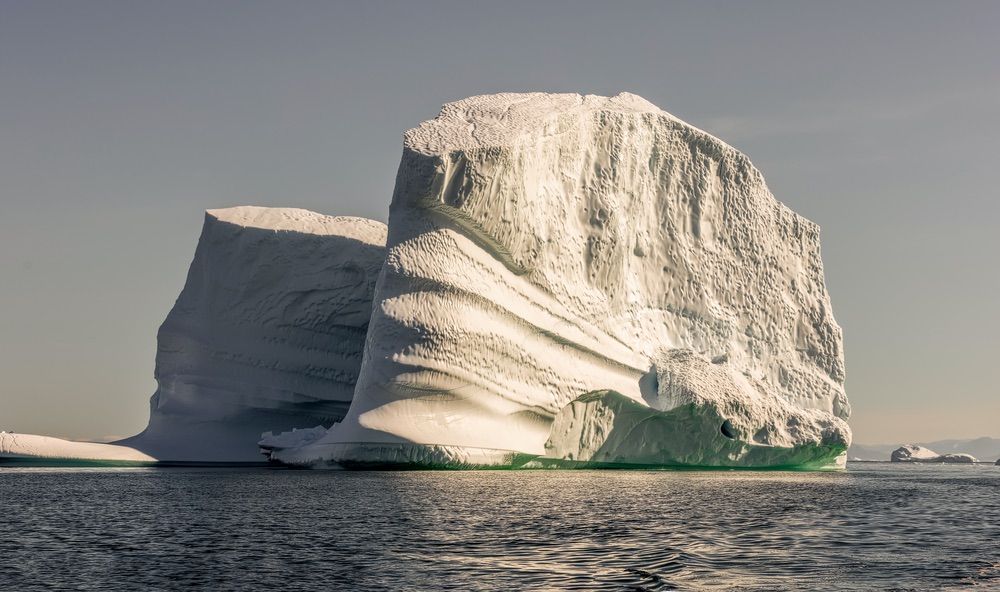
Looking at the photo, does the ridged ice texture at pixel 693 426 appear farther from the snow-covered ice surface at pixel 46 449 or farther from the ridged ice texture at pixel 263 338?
the snow-covered ice surface at pixel 46 449

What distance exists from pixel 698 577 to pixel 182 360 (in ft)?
87.6

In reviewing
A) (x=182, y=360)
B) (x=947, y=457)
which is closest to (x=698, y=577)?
(x=182, y=360)

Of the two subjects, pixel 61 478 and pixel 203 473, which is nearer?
pixel 61 478

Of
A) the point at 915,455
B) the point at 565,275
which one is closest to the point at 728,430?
the point at 565,275

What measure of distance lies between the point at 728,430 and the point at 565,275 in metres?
6.39

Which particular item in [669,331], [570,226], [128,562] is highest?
[570,226]

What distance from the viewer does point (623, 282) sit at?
94.6 feet

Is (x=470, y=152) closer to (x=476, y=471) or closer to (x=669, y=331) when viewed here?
(x=476, y=471)

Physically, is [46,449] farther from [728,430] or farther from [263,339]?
[728,430]

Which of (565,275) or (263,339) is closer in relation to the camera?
(565,275)

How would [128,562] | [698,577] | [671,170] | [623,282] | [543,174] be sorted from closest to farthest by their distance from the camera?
[698,577], [128,562], [543,174], [623,282], [671,170]

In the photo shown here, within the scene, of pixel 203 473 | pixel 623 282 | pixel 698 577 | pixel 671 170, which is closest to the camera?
pixel 698 577

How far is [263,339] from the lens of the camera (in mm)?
31578

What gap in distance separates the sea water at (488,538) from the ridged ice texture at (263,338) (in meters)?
12.8
